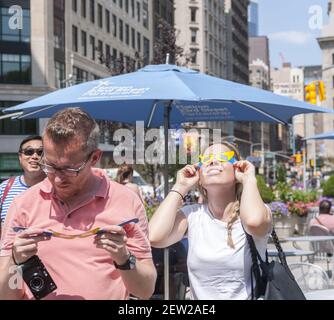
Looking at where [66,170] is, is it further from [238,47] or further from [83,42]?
[238,47]

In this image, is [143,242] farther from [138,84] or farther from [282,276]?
[138,84]

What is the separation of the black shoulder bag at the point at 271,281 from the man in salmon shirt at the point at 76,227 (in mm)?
847

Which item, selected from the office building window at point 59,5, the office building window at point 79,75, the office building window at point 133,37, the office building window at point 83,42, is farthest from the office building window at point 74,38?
the office building window at point 133,37

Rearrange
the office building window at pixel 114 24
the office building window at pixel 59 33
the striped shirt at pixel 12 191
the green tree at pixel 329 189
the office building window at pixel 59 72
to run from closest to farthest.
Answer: the striped shirt at pixel 12 191 < the green tree at pixel 329 189 < the office building window at pixel 59 33 < the office building window at pixel 59 72 < the office building window at pixel 114 24

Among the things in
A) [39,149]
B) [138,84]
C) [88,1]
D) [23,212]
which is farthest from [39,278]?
[88,1]

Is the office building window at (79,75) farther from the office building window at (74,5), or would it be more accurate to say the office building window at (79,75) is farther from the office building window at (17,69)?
the office building window at (74,5)

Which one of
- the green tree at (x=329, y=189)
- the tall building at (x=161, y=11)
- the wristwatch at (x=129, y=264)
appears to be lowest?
the green tree at (x=329, y=189)

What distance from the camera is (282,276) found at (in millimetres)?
3256

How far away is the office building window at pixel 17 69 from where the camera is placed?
140 feet

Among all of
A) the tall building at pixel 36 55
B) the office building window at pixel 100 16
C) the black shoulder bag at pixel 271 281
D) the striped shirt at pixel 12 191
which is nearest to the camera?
the black shoulder bag at pixel 271 281

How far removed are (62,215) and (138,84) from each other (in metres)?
3.41

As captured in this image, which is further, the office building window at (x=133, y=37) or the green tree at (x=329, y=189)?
the office building window at (x=133, y=37)

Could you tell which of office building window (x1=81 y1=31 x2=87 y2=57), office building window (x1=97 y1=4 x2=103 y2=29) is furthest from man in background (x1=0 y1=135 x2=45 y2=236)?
office building window (x1=97 y1=4 x2=103 y2=29)

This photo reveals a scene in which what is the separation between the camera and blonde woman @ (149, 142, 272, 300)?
10.7 feet
